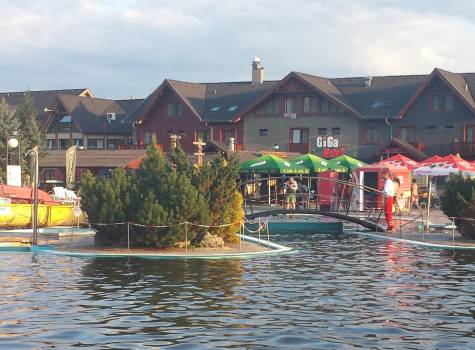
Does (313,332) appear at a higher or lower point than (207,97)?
lower

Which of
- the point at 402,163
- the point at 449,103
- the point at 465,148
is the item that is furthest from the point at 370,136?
the point at 402,163

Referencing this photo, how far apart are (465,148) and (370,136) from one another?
7757 millimetres

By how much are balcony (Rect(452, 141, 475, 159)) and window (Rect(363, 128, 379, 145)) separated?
258 inches

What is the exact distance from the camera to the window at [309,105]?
6250cm

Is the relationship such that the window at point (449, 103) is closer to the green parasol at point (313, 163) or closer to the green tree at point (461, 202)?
the green parasol at point (313, 163)

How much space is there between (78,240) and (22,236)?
2.29 meters

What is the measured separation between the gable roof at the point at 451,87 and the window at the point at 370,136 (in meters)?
2.57

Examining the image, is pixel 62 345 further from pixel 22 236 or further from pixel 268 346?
pixel 22 236

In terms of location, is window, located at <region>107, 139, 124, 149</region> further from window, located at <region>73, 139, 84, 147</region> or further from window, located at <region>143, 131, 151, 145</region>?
window, located at <region>143, 131, 151, 145</region>

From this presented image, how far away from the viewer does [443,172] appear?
36594 mm

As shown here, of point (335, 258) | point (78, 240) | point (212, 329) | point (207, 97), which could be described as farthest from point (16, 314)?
point (207, 97)

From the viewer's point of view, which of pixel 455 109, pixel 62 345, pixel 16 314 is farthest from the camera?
pixel 455 109

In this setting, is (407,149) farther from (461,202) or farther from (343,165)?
(461,202)

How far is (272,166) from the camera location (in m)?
46.5
